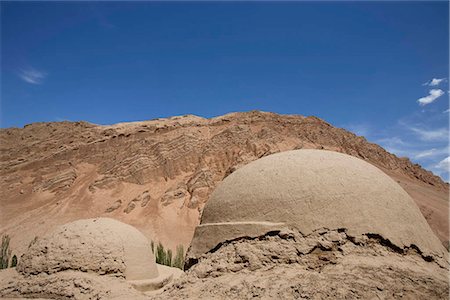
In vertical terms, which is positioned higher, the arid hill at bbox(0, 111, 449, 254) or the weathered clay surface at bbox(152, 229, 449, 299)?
the arid hill at bbox(0, 111, 449, 254)

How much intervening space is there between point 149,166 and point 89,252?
2491 centimetres

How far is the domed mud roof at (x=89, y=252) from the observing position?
7522mm

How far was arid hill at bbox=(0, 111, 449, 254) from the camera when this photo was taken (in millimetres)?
28241

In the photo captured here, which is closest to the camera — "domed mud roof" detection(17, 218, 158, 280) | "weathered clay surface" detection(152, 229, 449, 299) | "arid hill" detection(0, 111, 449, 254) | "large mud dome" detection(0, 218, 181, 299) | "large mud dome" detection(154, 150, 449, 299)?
"weathered clay surface" detection(152, 229, 449, 299)

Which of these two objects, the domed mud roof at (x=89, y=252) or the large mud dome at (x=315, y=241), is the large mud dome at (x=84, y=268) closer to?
the domed mud roof at (x=89, y=252)

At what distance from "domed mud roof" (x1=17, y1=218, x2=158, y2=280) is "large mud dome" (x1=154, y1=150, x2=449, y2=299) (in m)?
2.52

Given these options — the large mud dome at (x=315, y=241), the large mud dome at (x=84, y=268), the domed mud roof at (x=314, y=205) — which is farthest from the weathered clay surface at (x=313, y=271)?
the large mud dome at (x=84, y=268)

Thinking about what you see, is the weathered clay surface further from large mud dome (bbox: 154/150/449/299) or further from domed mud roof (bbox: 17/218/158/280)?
domed mud roof (bbox: 17/218/158/280)

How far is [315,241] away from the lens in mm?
5066

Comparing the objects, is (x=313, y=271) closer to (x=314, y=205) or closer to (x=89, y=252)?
(x=314, y=205)

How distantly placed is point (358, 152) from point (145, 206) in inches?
825

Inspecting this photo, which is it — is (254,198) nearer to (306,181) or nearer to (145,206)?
(306,181)

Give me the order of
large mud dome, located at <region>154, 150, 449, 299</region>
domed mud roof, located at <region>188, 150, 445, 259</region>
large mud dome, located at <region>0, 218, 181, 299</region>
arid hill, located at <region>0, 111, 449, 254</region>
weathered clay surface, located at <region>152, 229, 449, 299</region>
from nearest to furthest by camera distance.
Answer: weathered clay surface, located at <region>152, 229, 449, 299</region> → large mud dome, located at <region>154, 150, 449, 299</region> → domed mud roof, located at <region>188, 150, 445, 259</region> → large mud dome, located at <region>0, 218, 181, 299</region> → arid hill, located at <region>0, 111, 449, 254</region>

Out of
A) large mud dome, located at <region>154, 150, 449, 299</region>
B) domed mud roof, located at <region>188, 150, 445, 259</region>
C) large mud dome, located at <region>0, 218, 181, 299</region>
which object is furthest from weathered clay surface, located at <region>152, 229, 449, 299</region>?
large mud dome, located at <region>0, 218, 181, 299</region>
